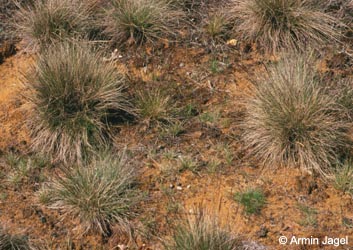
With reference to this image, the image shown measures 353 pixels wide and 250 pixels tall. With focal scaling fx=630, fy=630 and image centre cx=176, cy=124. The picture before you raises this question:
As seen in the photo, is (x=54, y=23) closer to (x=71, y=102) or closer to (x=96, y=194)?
(x=71, y=102)

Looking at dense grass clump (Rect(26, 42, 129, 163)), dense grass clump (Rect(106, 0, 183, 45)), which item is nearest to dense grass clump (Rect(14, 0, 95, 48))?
dense grass clump (Rect(106, 0, 183, 45))

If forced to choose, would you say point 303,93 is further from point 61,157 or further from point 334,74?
point 61,157

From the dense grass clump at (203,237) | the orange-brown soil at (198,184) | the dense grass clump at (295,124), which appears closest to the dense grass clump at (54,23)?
the orange-brown soil at (198,184)

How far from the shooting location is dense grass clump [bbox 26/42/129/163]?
6.01 m

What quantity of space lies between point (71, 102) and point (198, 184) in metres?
1.53

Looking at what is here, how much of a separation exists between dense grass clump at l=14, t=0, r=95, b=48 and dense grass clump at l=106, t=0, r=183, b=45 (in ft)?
1.05

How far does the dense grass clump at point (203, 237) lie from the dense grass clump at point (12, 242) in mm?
1179

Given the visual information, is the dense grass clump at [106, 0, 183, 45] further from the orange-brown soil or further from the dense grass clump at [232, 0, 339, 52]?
the dense grass clump at [232, 0, 339, 52]

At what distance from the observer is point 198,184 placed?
5668 millimetres

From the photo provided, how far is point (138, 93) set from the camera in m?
6.47

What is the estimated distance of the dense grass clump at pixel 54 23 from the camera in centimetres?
710

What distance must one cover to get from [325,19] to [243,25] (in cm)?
93

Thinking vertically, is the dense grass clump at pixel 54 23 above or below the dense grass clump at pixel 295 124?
above

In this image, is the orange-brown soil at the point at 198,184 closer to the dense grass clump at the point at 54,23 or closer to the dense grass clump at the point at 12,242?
the dense grass clump at the point at 12,242
